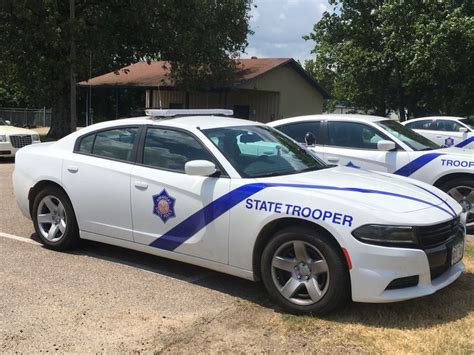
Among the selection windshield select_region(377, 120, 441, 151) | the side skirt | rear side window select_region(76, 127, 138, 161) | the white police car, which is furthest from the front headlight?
windshield select_region(377, 120, 441, 151)

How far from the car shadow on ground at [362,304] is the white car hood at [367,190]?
768mm

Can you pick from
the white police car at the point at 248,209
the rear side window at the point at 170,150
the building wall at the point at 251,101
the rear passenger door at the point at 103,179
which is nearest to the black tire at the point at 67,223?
the white police car at the point at 248,209

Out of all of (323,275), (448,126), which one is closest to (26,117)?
(448,126)

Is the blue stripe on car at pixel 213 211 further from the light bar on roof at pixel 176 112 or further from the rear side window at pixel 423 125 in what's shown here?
the rear side window at pixel 423 125

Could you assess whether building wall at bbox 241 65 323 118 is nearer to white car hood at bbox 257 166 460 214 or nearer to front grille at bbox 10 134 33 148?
front grille at bbox 10 134 33 148

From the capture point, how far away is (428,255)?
4148 mm

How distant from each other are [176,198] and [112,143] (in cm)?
118

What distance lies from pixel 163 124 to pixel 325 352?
Answer: 2707 mm

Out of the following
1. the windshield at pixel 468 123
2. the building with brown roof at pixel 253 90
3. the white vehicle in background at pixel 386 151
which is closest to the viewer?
the white vehicle in background at pixel 386 151

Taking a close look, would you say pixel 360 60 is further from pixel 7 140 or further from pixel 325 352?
pixel 325 352

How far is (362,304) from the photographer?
4.59m

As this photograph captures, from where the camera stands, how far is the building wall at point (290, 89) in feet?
101

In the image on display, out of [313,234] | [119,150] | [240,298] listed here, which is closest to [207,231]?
[240,298]

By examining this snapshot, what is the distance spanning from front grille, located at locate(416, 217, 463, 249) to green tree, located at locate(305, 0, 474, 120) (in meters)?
23.4
